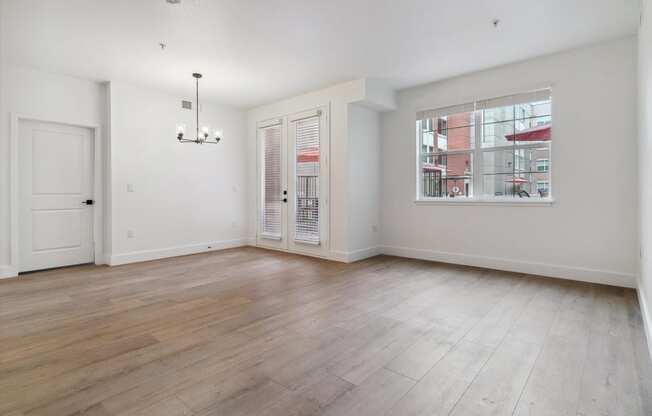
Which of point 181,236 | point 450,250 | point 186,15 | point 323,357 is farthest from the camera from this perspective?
point 181,236

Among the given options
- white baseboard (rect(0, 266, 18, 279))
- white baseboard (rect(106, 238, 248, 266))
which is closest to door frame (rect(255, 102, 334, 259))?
white baseboard (rect(106, 238, 248, 266))

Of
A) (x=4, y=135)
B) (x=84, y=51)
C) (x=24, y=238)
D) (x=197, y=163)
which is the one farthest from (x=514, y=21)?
(x=24, y=238)

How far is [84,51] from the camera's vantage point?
161 inches

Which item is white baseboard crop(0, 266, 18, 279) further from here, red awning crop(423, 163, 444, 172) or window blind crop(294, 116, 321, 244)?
red awning crop(423, 163, 444, 172)

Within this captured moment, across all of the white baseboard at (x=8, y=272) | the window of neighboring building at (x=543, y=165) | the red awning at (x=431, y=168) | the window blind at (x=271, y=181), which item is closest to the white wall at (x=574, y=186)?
the window of neighboring building at (x=543, y=165)

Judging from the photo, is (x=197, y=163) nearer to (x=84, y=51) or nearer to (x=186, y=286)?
(x=84, y=51)

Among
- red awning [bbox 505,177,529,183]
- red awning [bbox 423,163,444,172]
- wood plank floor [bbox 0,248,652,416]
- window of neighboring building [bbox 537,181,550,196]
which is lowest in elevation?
wood plank floor [bbox 0,248,652,416]

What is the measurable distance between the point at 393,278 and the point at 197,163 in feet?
13.7

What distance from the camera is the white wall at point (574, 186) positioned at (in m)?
3.79

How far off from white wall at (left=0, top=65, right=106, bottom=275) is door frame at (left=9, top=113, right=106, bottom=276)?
3cm

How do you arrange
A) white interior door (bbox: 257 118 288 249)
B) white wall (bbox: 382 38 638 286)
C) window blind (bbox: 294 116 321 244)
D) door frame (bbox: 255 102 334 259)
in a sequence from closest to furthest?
white wall (bbox: 382 38 638 286), door frame (bbox: 255 102 334 259), window blind (bbox: 294 116 321 244), white interior door (bbox: 257 118 288 249)

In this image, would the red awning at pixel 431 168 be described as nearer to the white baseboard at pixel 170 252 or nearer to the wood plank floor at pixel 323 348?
the wood plank floor at pixel 323 348

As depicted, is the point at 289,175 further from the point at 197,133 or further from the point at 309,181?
the point at 197,133

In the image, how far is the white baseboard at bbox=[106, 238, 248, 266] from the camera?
206 inches
